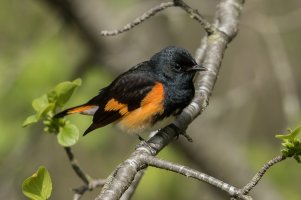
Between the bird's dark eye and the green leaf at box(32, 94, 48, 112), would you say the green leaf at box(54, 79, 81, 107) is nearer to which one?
the green leaf at box(32, 94, 48, 112)

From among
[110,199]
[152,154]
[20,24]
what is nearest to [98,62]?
[20,24]

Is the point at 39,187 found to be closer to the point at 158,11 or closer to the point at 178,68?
the point at 158,11

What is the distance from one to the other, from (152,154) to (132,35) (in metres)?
2.94

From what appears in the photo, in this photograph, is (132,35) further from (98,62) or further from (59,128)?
(59,128)

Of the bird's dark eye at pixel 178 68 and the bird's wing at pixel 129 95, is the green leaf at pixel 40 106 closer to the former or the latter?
the bird's wing at pixel 129 95

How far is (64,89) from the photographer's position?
290 cm

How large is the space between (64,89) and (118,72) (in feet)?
7.58

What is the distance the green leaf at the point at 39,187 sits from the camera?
7.41 feet

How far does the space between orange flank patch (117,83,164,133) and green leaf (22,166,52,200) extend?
138cm

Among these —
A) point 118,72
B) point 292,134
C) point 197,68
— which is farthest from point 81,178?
point 118,72

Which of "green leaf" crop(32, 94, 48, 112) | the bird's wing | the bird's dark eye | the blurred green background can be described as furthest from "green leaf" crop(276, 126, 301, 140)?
the blurred green background

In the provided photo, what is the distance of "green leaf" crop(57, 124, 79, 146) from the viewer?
9.45 ft

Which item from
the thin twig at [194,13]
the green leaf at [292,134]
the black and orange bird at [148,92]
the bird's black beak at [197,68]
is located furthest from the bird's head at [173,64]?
the green leaf at [292,134]

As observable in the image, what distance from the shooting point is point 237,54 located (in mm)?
6266
